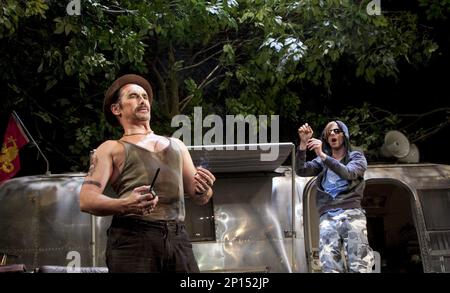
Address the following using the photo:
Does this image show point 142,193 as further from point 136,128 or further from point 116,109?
point 116,109

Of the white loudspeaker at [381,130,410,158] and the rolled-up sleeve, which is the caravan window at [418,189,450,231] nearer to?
the white loudspeaker at [381,130,410,158]

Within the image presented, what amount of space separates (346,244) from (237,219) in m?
1.50

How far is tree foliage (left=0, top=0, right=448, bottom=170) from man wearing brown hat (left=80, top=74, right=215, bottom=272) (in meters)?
2.46

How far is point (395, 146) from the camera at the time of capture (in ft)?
19.6

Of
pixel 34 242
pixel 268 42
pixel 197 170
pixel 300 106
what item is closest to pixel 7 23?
pixel 34 242

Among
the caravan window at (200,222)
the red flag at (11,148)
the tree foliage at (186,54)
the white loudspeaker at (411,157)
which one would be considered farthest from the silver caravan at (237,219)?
the tree foliage at (186,54)

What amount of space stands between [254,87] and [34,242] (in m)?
2.82

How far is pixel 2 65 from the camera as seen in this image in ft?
19.7

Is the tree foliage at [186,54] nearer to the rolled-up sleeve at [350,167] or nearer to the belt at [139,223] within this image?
the rolled-up sleeve at [350,167]

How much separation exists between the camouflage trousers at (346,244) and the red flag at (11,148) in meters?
3.07

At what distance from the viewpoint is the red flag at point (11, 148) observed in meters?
5.72
